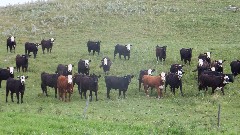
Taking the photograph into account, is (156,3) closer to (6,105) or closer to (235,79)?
(235,79)

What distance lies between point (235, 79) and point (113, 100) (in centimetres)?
938

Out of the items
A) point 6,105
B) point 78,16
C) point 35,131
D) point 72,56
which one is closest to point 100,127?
point 35,131

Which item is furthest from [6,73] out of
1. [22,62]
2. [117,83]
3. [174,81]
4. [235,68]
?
[235,68]

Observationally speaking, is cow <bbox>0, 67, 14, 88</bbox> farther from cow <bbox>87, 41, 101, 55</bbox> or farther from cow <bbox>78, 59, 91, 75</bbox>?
cow <bbox>87, 41, 101, 55</bbox>

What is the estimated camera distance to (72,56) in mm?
36375

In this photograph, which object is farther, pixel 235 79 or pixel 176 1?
pixel 176 1

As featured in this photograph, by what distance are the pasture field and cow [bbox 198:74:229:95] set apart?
0.51 metres

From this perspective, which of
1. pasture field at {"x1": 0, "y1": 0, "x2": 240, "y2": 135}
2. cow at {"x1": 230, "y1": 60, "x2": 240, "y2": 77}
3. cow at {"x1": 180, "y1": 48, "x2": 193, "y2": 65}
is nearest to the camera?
pasture field at {"x1": 0, "y1": 0, "x2": 240, "y2": 135}

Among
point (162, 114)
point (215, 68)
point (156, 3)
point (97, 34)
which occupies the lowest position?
point (162, 114)

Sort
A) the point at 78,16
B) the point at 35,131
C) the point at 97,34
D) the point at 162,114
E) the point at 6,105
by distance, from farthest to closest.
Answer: the point at 78,16
the point at 97,34
the point at 6,105
the point at 162,114
the point at 35,131

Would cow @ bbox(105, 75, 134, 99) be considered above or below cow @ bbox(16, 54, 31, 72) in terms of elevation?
below

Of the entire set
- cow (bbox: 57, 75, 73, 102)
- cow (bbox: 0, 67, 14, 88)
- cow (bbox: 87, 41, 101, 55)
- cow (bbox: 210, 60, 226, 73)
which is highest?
cow (bbox: 87, 41, 101, 55)

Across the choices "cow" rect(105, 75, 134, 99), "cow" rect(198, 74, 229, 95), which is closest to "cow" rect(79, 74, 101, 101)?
"cow" rect(105, 75, 134, 99)

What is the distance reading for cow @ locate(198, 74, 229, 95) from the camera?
25.4 meters
